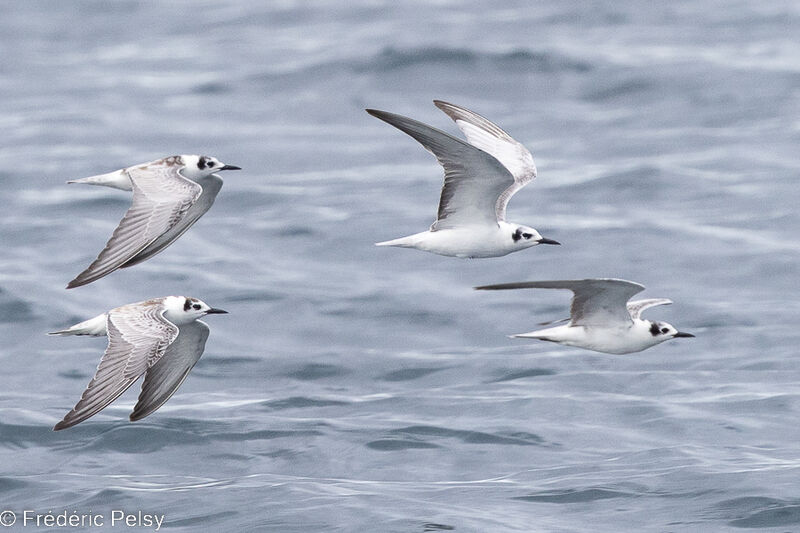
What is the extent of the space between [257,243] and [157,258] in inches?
61.6

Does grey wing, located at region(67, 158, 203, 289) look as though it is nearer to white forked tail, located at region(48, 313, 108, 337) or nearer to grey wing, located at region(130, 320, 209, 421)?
white forked tail, located at region(48, 313, 108, 337)

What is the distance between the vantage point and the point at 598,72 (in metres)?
32.0

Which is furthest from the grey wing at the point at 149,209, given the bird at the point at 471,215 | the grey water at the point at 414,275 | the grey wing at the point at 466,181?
the grey water at the point at 414,275

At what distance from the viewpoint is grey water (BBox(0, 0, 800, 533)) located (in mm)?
15680

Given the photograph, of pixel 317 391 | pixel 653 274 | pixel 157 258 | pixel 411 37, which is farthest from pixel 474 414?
pixel 411 37

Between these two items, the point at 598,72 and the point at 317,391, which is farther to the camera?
the point at 598,72

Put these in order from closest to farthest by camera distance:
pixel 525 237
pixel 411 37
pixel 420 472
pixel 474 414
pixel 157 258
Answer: pixel 525 237, pixel 420 472, pixel 474 414, pixel 157 258, pixel 411 37

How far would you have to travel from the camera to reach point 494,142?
1623 cm

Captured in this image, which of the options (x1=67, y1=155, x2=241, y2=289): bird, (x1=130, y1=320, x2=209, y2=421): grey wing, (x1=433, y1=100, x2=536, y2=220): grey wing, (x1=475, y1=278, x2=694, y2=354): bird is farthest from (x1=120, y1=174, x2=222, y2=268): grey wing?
(x1=475, y1=278, x2=694, y2=354): bird

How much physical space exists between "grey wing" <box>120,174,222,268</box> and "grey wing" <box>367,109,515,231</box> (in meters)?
2.27

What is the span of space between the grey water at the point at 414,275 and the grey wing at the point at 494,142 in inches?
125

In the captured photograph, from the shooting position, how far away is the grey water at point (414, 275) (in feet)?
51.4

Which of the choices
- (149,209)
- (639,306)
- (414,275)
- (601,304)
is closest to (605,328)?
(601,304)

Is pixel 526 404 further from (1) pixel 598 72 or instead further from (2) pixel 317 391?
(1) pixel 598 72
